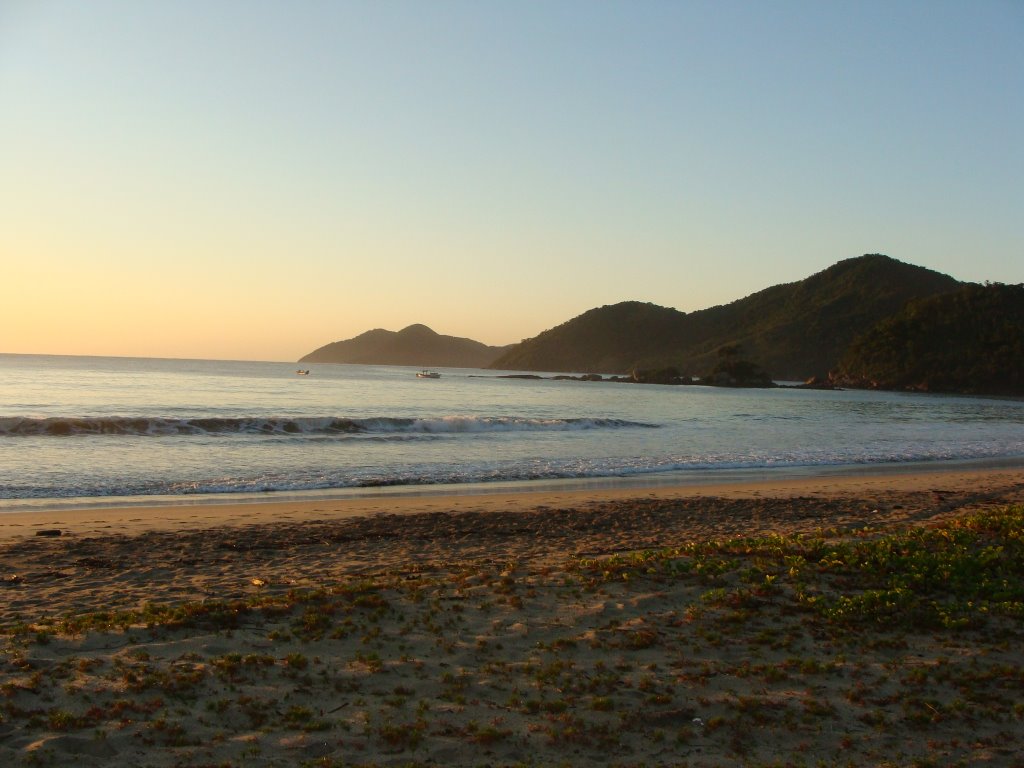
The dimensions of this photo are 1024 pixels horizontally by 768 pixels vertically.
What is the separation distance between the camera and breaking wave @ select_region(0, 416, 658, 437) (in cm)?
2708

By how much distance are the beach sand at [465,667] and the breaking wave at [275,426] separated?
19.3m

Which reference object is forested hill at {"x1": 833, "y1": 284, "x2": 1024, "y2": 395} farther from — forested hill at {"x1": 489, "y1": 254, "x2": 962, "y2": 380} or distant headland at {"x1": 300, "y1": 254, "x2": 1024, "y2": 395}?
forested hill at {"x1": 489, "y1": 254, "x2": 962, "y2": 380}

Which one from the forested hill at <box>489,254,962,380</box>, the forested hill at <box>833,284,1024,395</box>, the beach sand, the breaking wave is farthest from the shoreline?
the forested hill at <box>489,254,962,380</box>

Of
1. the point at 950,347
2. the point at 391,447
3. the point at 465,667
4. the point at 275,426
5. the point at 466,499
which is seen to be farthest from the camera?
the point at 950,347

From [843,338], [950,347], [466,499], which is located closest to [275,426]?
[466,499]

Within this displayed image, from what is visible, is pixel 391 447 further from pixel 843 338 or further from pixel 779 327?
pixel 779 327

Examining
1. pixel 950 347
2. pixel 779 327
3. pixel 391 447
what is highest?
pixel 779 327

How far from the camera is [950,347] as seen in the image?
4154 inches

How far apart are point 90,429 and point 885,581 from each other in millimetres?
27335

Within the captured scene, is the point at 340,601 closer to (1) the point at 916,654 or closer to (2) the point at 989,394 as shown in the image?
(1) the point at 916,654

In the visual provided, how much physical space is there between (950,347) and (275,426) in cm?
10189

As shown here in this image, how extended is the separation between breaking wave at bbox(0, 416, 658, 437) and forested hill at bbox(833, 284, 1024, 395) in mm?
80961

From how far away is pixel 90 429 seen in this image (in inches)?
1090

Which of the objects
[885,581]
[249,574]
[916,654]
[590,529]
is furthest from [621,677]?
[590,529]
